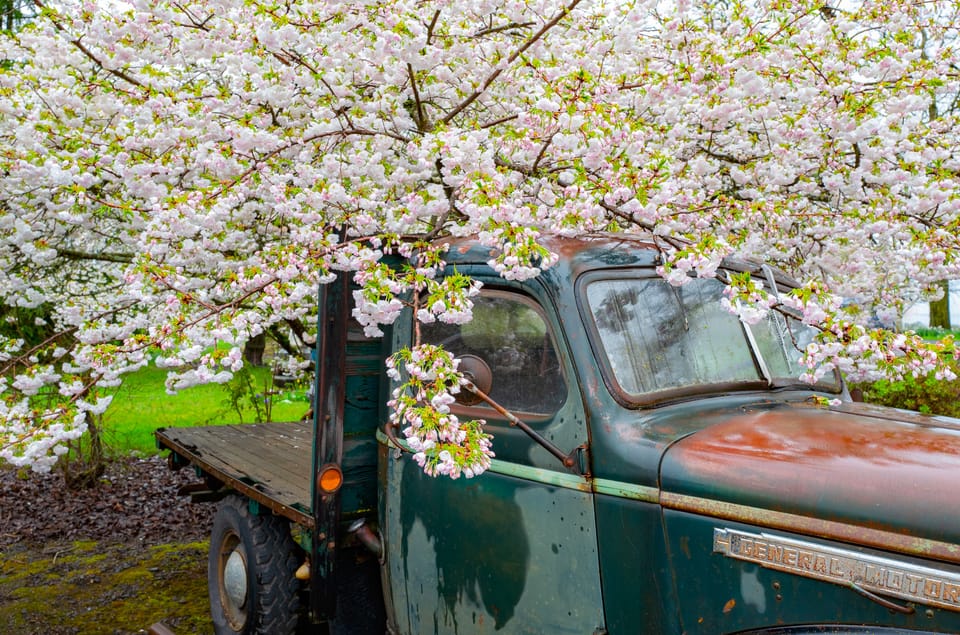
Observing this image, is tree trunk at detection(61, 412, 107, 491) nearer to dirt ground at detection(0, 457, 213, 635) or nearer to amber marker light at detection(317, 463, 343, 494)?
dirt ground at detection(0, 457, 213, 635)

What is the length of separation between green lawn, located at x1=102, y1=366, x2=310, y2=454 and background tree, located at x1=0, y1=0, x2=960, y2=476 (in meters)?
3.19

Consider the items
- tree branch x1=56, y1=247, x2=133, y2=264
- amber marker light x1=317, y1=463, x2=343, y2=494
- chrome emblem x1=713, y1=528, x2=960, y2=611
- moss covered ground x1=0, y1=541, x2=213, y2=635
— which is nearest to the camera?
chrome emblem x1=713, y1=528, x2=960, y2=611

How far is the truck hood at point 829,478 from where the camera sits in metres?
1.97

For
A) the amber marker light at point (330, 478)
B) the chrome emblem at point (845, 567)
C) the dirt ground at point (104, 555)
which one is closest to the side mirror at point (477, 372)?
the chrome emblem at point (845, 567)

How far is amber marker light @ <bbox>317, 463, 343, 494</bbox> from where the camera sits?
3.34 meters

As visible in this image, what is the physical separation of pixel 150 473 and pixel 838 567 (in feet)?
27.0

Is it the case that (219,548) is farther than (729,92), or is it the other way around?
(729,92)

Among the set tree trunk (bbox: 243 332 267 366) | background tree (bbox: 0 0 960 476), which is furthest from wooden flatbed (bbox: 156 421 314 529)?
tree trunk (bbox: 243 332 267 366)

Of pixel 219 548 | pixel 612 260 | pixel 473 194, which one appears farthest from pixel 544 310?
pixel 219 548

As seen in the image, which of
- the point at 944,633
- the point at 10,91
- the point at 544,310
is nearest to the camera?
the point at 944,633

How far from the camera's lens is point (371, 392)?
350cm

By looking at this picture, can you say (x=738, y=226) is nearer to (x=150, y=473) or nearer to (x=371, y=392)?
(x=371, y=392)

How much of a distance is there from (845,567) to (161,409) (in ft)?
40.1

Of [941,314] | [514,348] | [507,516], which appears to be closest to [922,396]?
[514,348]
